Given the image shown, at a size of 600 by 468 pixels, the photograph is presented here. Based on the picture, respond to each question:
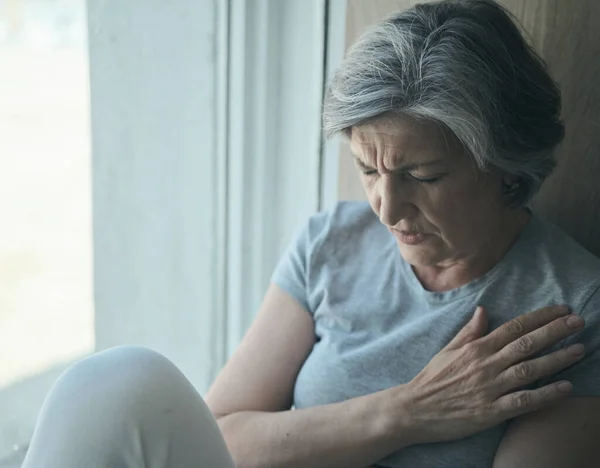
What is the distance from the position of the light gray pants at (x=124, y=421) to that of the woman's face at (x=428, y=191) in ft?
1.31

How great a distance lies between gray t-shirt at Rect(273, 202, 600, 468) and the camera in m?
1.12

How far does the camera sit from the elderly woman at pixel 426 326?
1015 mm

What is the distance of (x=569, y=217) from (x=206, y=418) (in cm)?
73

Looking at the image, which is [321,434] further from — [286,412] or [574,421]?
[574,421]

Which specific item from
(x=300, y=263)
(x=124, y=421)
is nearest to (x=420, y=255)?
(x=300, y=263)

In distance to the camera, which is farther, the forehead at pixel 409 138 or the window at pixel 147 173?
the window at pixel 147 173

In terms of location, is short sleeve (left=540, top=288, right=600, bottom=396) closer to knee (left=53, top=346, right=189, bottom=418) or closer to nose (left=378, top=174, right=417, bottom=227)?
nose (left=378, top=174, right=417, bottom=227)

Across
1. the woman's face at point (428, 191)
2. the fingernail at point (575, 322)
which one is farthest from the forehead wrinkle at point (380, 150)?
the fingernail at point (575, 322)

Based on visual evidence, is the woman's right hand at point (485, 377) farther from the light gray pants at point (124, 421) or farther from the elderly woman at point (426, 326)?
the light gray pants at point (124, 421)

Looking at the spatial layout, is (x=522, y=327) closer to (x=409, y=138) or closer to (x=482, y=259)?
(x=482, y=259)

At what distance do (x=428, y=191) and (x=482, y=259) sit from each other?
0.54ft

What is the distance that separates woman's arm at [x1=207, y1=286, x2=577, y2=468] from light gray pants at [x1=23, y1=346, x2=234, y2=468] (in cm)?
19

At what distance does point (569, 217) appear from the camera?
4.40 feet

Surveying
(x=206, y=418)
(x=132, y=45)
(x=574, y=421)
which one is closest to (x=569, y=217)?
(x=574, y=421)
